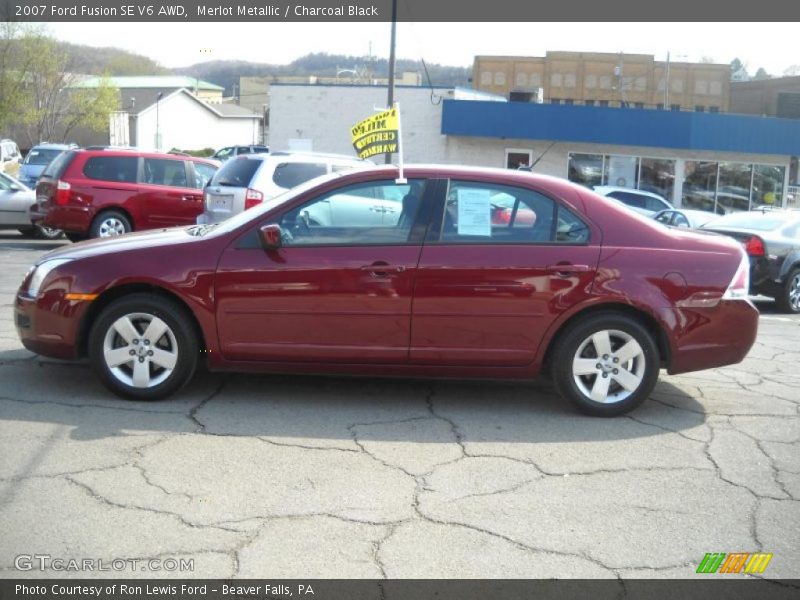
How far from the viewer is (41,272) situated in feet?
20.2

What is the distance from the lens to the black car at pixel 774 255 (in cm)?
1217

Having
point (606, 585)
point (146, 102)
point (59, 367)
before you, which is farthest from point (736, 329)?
point (146, 102)

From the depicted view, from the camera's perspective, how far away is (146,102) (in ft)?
227

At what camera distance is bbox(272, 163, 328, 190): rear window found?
1298 cm

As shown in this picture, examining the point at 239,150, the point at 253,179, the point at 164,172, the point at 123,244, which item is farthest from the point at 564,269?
the point at 239,150

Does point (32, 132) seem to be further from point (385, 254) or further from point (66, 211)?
point (385, 254)

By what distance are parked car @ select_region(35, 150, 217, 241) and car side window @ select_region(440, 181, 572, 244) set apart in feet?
32.7

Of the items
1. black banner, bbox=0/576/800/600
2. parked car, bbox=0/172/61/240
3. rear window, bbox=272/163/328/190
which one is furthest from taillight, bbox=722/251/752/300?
parked car, bbox=0/172/61/240

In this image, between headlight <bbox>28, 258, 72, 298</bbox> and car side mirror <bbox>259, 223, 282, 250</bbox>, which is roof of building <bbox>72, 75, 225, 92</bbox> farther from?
car side mirror <bbox>259, 223, 282, 250</bbox>

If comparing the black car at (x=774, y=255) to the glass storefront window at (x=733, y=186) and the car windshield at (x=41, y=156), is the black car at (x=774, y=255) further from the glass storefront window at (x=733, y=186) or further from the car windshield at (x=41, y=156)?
the car windshield at (x=41, y=156)

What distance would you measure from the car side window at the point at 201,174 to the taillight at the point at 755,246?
8.63 m

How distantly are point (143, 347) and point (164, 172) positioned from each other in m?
10.1

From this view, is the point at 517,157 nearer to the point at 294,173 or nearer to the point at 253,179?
the point at 294,173

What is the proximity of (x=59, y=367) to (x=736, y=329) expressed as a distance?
4931 mm
